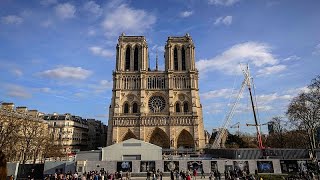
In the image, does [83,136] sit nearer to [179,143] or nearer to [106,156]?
[179,143]

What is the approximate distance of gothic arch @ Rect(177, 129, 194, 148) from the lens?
66250 mm

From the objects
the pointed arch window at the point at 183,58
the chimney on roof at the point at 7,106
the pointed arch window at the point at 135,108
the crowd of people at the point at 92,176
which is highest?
the pointed arch window at the point at 183,58

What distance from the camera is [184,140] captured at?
220ft

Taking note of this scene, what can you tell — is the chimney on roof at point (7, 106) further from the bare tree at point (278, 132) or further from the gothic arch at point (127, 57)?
the bare tree at point (278, 132)

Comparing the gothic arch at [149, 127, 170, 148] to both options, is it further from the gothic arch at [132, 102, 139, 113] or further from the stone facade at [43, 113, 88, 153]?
the stone facade at [43, 113, 88, 153]

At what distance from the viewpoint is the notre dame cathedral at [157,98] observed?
6538 cm

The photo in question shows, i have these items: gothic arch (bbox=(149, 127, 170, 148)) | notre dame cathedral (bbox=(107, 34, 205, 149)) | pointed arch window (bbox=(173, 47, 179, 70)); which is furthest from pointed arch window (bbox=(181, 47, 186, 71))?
gothic arch (bbox=(149, 127, 170, 148))

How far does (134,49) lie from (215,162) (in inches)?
1885

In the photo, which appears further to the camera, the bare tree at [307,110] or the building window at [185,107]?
the building window at [185,107]

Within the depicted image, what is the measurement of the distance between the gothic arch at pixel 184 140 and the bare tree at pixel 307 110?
27.5 metres

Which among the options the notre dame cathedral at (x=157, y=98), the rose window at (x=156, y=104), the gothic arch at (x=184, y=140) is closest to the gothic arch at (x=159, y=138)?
the notre dame cathedral at (x=157, y=98)

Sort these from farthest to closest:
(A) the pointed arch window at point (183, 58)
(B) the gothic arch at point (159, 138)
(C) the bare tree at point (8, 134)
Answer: (A) the pointed arch window at point (183, 58) → (B) the gothic arch at point (159, 138) → (C) the bare tree at point (8, 134)

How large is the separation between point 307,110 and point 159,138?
1430 inches

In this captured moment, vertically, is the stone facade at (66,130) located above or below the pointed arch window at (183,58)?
below
